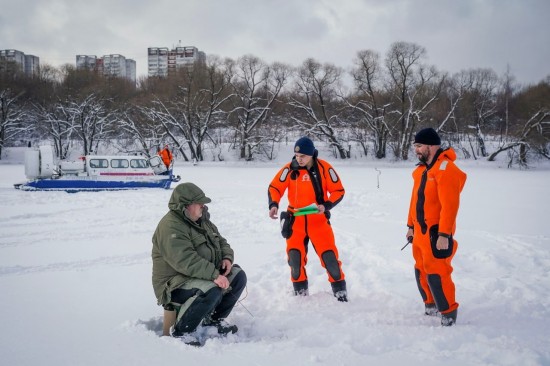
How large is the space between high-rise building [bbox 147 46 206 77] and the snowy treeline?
169 ft

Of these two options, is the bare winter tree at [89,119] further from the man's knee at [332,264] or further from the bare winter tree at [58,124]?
the man's knee at [332,264]

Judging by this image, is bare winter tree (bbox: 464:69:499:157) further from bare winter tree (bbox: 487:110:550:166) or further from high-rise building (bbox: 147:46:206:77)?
high-rise building (bbox: 147:46:206:77)

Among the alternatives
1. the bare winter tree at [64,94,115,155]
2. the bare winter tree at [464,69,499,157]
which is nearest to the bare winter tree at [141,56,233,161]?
the bare winter tree at [64,94,115,155]

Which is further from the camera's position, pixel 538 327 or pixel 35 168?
pixel 35 168

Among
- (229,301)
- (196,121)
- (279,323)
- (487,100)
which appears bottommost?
(279,323)

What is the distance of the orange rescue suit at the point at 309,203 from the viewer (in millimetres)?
3998

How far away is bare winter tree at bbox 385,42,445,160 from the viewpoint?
33906mm

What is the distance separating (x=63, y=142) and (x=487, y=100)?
42.0m

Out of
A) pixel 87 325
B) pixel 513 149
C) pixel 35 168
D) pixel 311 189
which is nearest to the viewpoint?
pixel 87 325

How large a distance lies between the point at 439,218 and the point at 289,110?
119 feet

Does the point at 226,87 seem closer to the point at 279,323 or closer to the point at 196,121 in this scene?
the point at 196,121

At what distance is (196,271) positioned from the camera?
295 centimetres

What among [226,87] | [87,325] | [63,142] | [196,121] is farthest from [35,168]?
[63,142]

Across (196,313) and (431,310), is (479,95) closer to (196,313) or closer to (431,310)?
(431,310)
